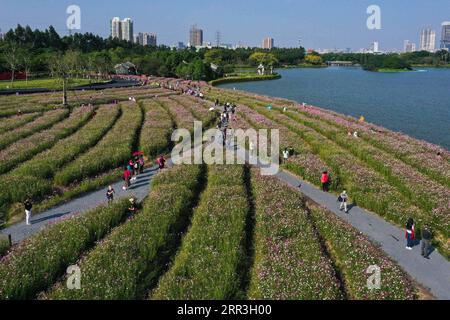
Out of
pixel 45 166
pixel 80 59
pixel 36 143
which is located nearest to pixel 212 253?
pixel 45 166

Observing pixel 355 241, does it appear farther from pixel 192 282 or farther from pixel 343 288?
pixel 192 282

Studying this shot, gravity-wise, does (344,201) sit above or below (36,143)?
below

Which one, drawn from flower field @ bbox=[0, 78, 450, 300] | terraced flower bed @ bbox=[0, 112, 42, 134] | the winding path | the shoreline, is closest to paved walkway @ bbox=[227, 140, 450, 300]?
the winding path

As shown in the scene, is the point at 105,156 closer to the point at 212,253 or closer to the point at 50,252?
the point at 50,252

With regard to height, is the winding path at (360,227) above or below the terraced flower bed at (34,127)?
below

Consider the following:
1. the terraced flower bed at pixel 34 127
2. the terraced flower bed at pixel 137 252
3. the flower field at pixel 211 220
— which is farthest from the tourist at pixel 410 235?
the terraced flower bed at pixel 34 127

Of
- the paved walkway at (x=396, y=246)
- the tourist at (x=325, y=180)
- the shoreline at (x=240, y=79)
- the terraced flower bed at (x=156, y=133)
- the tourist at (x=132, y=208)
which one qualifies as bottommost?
the paved walkway at (x=396, y=246)

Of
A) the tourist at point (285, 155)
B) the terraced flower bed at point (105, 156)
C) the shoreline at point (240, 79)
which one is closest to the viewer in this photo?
the terraced flower bed at point (105, 156)

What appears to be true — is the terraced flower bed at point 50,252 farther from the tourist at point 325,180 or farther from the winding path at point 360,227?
the tourist at point 325,180
